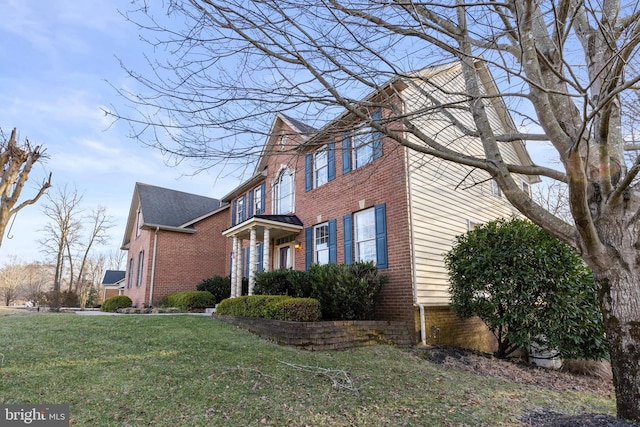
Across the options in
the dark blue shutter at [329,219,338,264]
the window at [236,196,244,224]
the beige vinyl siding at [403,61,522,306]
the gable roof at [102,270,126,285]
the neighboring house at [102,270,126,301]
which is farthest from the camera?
the gable roof at [102,270,126,285]

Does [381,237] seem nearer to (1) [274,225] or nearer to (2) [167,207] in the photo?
(1) [274,225]

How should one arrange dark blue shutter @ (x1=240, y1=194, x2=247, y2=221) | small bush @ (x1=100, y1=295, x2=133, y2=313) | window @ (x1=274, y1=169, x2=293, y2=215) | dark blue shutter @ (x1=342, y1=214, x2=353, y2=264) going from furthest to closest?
small bush @ (x1=100, y1=295, x2=133, y2=313), dark blue shutter @ (x1=240, y1=194, x2=247, y2=221), window @ (x1=274, y1=169, x2=293, y2=215), dark blue shutter @ (x1=342, y1=214, x2=353, y2=264)

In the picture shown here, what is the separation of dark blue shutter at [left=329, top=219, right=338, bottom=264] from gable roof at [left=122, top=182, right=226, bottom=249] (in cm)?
941

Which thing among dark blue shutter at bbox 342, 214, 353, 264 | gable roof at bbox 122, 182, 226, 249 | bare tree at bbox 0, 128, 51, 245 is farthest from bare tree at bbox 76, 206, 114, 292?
dark blue shutter at bbox 342, 214, 353, 264

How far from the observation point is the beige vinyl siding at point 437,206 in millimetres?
8961

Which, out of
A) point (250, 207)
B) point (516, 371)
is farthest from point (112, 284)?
point (516, 371)

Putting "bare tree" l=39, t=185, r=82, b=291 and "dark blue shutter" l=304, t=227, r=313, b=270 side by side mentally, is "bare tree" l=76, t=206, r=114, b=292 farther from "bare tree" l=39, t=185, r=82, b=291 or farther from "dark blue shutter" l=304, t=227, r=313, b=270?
"dark blue shutter" l=304, t=227, r=313, b=270

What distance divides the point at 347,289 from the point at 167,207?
14.3m

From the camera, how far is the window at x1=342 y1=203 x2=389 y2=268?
30.9 feet

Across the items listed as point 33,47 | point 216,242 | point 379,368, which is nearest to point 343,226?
point 379,368

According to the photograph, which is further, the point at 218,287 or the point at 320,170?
the point at 218,287

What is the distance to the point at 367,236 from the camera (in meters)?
10.0

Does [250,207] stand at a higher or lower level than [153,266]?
higher

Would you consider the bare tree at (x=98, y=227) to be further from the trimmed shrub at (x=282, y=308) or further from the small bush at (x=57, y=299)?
the trimmed shrub at (x=282, y=308)
